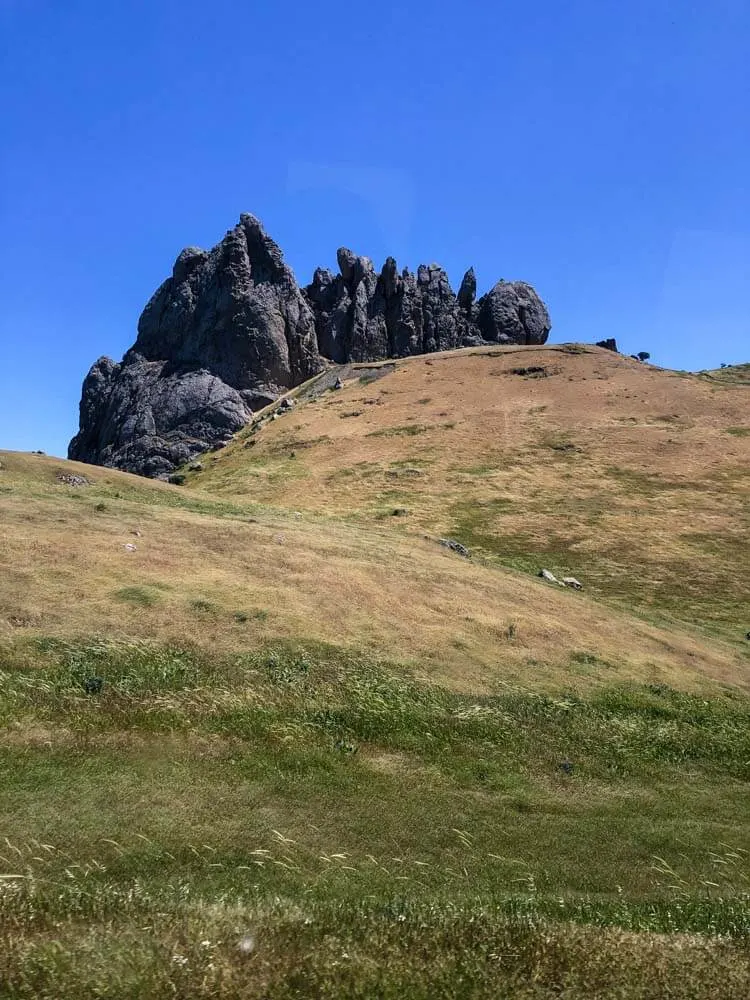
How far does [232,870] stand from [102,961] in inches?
122

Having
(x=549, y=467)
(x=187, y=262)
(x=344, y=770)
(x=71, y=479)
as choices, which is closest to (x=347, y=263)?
(x=187, y=262)

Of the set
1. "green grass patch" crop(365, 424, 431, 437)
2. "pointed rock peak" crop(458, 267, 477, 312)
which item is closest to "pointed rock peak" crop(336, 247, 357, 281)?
"pointed rock peak" crop(458, 267, 477, 312)

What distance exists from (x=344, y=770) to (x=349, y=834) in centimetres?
256

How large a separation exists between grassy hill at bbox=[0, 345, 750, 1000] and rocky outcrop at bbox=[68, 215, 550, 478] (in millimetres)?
83337

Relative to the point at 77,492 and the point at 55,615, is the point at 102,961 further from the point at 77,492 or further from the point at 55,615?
the point at 77,492

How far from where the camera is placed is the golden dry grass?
2092cm

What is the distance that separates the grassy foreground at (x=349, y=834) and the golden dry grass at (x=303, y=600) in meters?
1.70

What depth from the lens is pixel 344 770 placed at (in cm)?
1533

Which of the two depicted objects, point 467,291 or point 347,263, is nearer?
point 347,263

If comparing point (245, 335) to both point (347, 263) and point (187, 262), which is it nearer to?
point (187, 262)

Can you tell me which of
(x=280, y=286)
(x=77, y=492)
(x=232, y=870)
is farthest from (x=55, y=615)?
(x=280, y=286)

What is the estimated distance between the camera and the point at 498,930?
9664mm

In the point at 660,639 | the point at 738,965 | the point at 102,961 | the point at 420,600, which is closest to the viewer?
the point at 102,961

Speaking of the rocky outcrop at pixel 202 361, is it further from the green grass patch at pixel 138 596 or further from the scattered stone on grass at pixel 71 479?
the green grass patch at pixel 138 596
